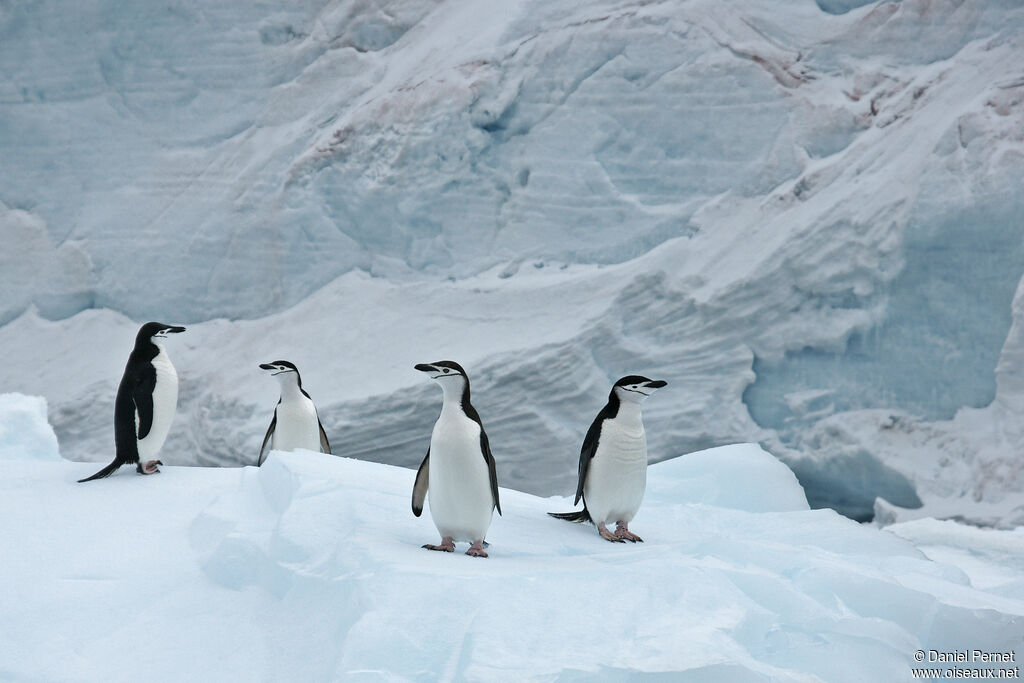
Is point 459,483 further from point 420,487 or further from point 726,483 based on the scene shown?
point 726,483

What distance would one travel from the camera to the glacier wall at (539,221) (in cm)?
543

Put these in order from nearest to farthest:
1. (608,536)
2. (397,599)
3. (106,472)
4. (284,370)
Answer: (397,599) < (608,536) < (106,472) < (284,370)

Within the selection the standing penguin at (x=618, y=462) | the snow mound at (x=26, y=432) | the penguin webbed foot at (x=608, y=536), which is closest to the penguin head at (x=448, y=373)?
the standing penguin at (x=618, y=462)

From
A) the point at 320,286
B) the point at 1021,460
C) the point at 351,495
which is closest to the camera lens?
the point at 351,495

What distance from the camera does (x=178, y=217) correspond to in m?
7.31

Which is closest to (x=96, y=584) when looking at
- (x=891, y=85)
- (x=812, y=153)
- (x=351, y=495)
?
(x=351, y=495)

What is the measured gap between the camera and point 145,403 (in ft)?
12.5

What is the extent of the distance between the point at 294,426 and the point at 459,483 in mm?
2080

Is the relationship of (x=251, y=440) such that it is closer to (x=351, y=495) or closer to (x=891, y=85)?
(x=351, y=495)

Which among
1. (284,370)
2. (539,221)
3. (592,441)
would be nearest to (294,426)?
(284,370)

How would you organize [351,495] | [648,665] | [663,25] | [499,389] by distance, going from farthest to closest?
[663,25] < [499,389] < [351,495] < [648,665]

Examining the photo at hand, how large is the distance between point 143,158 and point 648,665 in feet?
21.2

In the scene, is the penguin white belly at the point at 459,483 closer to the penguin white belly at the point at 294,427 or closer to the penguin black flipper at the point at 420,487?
the penguin black flipper at the point at 420,487

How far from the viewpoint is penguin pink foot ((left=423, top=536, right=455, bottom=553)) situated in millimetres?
2783
